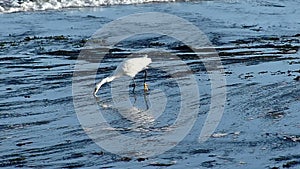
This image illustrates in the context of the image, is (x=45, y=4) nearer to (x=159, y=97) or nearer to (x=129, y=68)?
(x=129, y=68)

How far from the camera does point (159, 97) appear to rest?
10211mm

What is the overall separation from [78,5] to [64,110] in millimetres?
16648

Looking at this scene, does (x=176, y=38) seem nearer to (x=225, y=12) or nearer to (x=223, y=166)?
(x=225, y=12)

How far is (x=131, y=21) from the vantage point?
2067cm

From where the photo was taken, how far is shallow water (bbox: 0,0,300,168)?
7.12m

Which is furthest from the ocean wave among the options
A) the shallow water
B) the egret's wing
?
the egret's wing

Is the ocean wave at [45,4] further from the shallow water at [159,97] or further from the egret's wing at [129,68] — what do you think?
the egret's wing at [129,68]

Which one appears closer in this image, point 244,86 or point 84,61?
point 244,86

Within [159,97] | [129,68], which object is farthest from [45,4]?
[159,97]

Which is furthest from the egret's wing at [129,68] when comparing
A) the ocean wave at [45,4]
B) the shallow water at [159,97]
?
the ocean wave at [45,4]

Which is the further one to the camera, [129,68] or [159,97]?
[129,68]

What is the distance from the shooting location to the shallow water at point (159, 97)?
712cm

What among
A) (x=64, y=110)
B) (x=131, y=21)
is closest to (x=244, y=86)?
(x=64, y=110)

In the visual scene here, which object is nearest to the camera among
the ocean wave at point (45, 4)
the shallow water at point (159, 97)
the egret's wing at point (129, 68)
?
the shallow water at point (159, 97)
